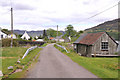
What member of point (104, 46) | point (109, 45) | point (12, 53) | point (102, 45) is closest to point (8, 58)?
point (12, 53)

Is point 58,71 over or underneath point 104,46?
underneath

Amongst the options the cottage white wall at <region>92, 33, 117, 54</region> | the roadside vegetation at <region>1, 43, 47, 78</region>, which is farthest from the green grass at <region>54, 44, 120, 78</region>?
the cottage white wall at <region>92, 33, 117, 54</region>

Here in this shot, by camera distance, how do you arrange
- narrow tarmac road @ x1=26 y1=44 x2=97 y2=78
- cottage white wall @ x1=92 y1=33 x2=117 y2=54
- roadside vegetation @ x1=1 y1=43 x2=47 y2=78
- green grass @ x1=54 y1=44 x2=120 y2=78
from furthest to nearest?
cottage white wall @ x1=92 y1=33 x2=117 y2=54
roadside vegetation @ x1=1 y1=43 x2=47 y2=78
green grass @ x1=54 y1=44 x2=120 y2=78
narrow tarmac road @ x1=26 y1=44 x2=97 y2=78

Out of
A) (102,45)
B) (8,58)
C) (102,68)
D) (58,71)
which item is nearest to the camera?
(58,71)

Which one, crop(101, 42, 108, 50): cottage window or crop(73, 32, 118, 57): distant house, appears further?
crop(101, 42, 108, 50): cottage window

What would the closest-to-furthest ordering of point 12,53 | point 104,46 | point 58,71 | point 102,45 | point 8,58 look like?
point 58,71 < point 8,58 < point 12,53 < point 102,45 < point 104,46

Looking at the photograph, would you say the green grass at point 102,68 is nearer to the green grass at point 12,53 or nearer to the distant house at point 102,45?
the distant house at point 102,45

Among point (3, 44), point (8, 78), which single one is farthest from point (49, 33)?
point (8, 78)

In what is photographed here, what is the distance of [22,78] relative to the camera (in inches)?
330

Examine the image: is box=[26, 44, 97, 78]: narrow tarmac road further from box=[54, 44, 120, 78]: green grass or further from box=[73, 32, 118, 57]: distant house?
box=[73, 32, 118, 57]: distant house

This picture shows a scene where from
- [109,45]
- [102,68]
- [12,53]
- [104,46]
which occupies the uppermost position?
[109,45]

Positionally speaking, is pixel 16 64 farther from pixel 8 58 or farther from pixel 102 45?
pixel 102 45

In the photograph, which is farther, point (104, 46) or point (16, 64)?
point (104, 46)

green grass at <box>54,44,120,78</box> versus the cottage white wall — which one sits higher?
the cottage white wall
